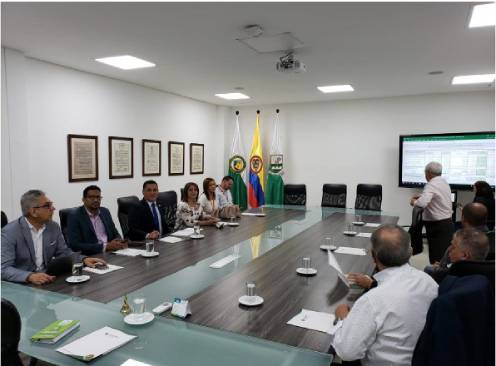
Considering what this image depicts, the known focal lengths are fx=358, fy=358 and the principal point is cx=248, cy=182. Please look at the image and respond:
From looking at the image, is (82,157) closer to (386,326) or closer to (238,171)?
(238,171)

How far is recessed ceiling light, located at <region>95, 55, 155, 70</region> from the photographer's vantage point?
429 centimetres

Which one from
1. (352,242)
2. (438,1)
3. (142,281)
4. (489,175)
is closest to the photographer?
(142,281)

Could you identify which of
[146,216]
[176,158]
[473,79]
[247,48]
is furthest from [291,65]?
[176,158]

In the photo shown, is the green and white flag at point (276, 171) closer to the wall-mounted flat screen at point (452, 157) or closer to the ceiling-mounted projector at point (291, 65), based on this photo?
the wall-mounted flat screen at point (452, 157)

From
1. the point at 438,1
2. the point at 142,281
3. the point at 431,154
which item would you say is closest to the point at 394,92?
the point at 431,154

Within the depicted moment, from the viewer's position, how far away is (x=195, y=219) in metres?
4.30

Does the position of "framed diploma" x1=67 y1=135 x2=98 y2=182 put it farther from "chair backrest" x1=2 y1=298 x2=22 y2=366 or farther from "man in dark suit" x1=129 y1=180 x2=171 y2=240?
"chair backrest" x1=2 y1=298 x2=22 y2=366

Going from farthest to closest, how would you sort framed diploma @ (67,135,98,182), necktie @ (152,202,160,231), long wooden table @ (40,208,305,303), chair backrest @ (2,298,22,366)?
1. framed diploma @ (67,135,98,182)
2. necktie @ (152,202,160,231)
3. long wooden table @ (40,208,305,303)
4. chair backrest @ (2,298,22,366)

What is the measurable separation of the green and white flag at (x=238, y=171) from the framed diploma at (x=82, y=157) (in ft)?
10.7

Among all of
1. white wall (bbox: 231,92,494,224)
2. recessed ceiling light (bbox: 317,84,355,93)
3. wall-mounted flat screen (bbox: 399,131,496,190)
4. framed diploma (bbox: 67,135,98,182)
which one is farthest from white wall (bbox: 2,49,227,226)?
wall-mounted flat screen (bbox: 399,131,496,190)

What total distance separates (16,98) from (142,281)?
3.05 m

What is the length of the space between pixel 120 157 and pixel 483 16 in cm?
486

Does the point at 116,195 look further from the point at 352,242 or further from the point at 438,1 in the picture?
the point at 438,1

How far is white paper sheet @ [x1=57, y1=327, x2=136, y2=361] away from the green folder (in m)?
0.08
